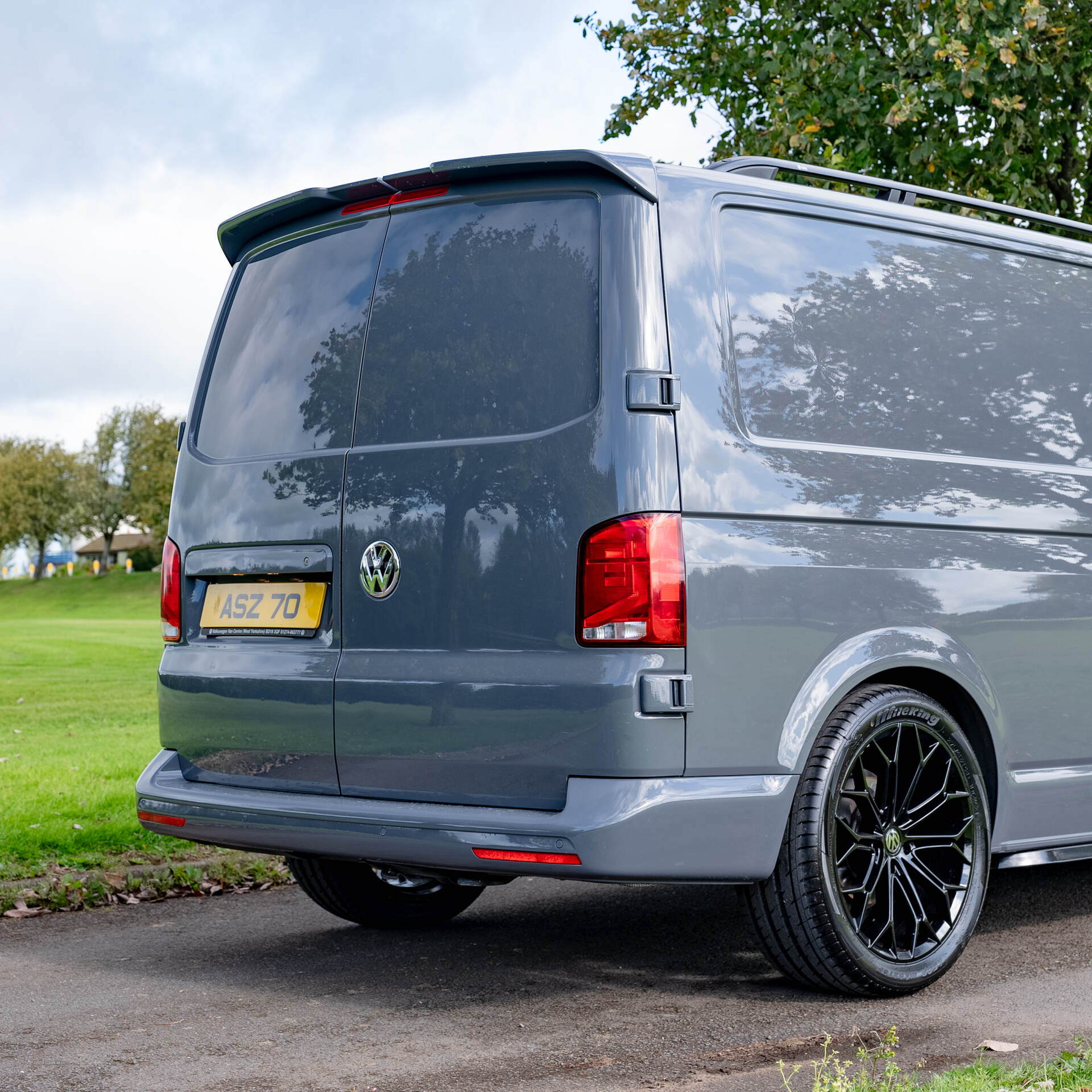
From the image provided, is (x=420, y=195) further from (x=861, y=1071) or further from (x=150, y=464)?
(x=150, y=464)

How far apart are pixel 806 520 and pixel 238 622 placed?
1.72 metres

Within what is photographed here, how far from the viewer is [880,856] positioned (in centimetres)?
425

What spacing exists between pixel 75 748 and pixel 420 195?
7.37 metres

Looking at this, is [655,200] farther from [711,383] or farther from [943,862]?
[943,862]

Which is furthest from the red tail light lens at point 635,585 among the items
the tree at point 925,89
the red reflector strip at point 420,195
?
the tree at point 925,89

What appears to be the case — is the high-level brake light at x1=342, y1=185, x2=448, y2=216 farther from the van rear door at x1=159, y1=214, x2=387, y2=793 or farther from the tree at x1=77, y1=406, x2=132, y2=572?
the tree at x1=77, y1=406, x2=132, y2=572

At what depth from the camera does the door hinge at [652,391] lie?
12.5ft

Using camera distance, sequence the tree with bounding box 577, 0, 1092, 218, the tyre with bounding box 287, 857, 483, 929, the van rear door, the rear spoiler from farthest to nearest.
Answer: the tree with bounding box 577, 0, 1092, 218 < the tyre with bounding box 287, 857, 483, 929 < the van rear door < the rear spoiler

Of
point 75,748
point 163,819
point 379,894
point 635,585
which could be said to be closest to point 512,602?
point 635,585

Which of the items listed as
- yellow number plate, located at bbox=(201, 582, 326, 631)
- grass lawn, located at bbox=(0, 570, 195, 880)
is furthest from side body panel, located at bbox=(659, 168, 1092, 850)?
grass lawn, located at bbox=(0, 570, 195, 880)

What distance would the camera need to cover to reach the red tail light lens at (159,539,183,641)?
4.67 meters

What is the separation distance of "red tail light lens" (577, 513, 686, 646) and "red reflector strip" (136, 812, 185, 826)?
1.53 m

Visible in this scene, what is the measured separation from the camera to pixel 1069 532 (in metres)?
4.77

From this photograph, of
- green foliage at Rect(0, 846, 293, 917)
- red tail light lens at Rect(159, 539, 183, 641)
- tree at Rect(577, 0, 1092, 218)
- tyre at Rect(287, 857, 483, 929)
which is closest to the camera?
red tail light lens at Rect(159, 539, 183, 641)
